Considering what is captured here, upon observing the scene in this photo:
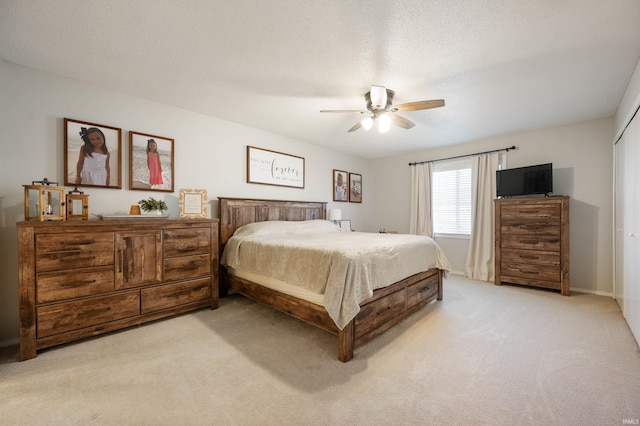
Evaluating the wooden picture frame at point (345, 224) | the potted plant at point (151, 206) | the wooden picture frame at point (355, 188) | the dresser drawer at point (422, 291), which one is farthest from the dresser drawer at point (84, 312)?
the wooden picture frame at point (355, 188)

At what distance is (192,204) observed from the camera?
315 cm

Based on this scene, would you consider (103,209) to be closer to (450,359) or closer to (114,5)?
(114,5)

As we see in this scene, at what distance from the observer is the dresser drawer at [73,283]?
2100 mm

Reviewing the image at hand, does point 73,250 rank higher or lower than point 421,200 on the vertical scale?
lower

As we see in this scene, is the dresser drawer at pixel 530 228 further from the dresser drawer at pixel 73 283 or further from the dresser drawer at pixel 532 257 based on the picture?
the dresser drawer at pixel 73 283

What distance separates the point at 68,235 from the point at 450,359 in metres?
3.41

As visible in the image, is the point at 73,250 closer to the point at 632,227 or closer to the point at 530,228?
the point at 632,227

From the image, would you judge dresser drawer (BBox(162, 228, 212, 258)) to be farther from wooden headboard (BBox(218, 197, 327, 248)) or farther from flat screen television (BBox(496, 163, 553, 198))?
flat screen television (BBox(496, 163, 553, 198))

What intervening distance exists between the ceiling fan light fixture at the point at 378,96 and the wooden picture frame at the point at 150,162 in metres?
2.57

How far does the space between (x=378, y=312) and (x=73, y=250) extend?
2.81m

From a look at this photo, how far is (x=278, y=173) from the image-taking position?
447 centimetres

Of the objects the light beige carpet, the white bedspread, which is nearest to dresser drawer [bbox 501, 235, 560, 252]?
the light beige carpet

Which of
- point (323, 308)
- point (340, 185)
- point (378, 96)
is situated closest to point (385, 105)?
point (378, 96)

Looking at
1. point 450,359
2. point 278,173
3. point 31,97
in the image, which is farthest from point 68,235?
point 450,359
